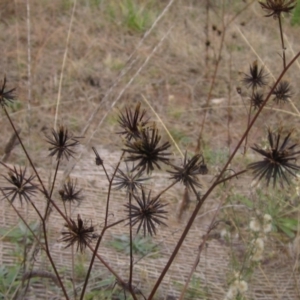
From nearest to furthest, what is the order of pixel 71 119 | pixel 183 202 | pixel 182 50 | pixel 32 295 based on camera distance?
pixel 32 295 → pixel 183 202 → pixel 71 119 → pixel 182 50

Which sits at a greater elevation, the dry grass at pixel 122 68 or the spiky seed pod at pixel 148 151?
the dry grass at pixel 122 68

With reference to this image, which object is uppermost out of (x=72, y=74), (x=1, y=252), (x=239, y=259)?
(x=72, y=74)

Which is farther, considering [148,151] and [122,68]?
[122,68]

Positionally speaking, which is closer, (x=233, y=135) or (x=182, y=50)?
(x=233, y=135)

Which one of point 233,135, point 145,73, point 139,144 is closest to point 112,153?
point 233,135

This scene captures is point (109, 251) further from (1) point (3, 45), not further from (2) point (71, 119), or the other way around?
(1) point (3, 45)

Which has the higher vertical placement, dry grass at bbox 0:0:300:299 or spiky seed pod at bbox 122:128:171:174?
dry grass at bbox 0:0:300:299

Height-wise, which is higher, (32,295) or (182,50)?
(182,50)

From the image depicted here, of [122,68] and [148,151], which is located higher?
[122,68]

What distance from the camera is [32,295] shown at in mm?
1610

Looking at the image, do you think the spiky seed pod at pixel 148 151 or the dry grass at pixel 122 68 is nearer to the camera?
the spiky seed pod at pixel 148 151

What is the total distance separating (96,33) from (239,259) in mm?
2389

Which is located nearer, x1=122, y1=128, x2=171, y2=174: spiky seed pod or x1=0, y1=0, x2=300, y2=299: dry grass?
x1=122, y1=128, x2=171, y2=174: spiky seed pod

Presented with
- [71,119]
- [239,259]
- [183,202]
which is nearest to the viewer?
[239,259]
